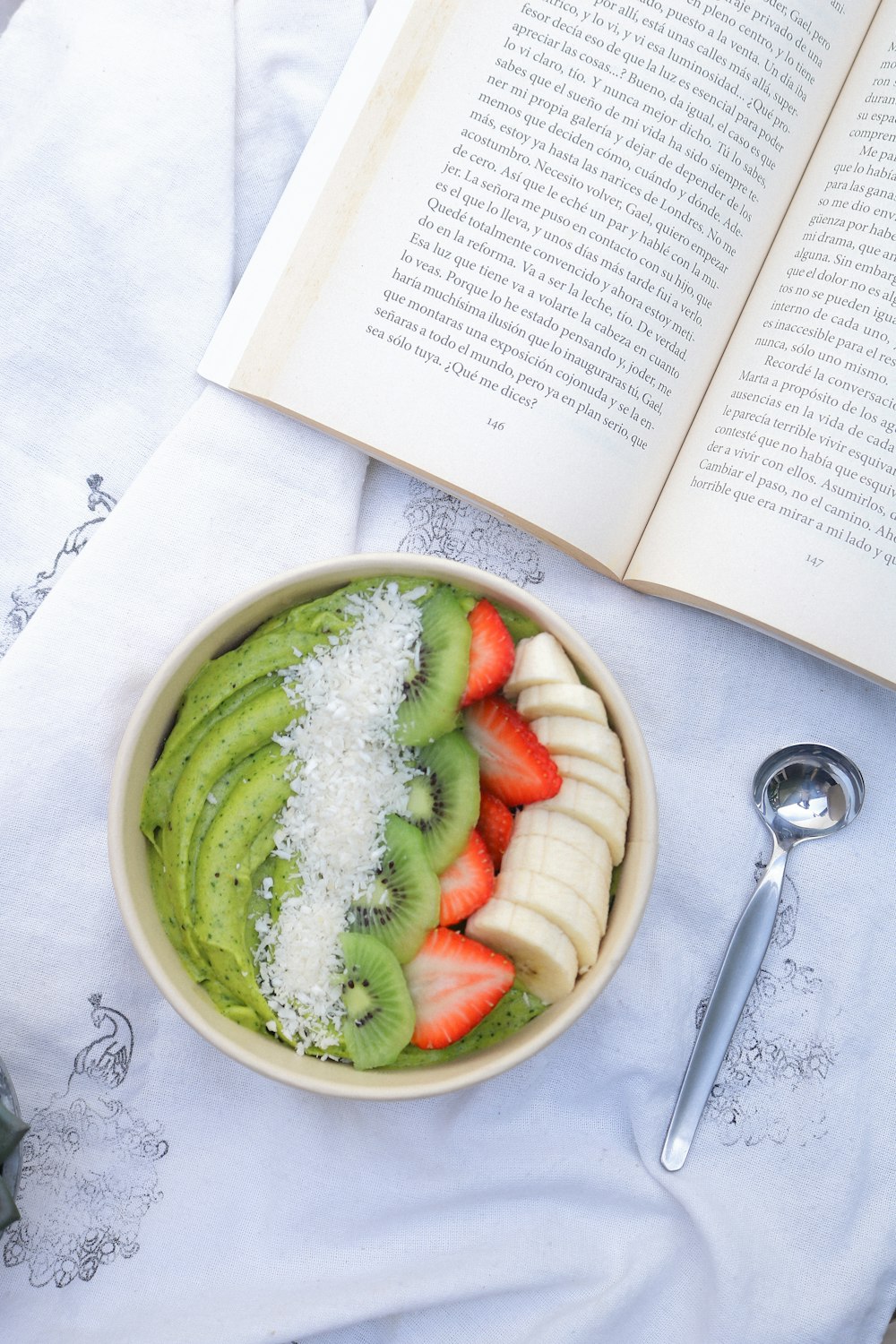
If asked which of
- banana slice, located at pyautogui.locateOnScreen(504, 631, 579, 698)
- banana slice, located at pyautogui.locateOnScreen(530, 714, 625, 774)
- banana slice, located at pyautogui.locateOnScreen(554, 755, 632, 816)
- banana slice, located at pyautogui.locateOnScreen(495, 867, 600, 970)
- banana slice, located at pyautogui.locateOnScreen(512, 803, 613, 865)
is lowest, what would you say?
banana slice, located at pyautogui.locateOnScreen(495, 867, 600, 970)

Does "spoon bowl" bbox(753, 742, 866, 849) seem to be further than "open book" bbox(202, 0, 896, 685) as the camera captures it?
Yes

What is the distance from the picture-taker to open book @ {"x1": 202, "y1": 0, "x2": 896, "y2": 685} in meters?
1.43

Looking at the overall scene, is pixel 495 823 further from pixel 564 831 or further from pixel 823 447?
pixel 823 447

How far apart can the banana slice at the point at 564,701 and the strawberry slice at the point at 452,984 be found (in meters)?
0.30

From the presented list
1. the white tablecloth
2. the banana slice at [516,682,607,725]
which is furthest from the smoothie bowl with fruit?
the white tablecloth

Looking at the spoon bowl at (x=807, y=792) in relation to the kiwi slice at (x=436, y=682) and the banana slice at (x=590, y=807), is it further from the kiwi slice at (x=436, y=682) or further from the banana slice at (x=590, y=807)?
the kiwi slice at (x=436, y=682)

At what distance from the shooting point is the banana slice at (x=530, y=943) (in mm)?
1278

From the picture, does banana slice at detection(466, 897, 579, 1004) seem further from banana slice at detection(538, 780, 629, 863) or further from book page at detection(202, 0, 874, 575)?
book page at detection(202, 0, 874, 575)

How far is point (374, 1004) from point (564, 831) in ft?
1.03

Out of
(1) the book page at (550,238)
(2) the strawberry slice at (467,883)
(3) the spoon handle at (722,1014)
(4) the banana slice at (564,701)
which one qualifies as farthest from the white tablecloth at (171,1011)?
(2) the strawberry slice at (467,883)

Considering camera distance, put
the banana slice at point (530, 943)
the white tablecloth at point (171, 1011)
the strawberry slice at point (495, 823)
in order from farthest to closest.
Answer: the white tablecloth at point (171, 1011) < the strawberry slice at point (495, 823) < the banana slice at point (530, 943)

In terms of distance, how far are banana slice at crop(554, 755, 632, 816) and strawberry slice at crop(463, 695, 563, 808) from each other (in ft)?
0.09

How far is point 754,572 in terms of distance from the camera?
1.44 meters

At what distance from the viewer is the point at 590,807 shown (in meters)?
1.34
